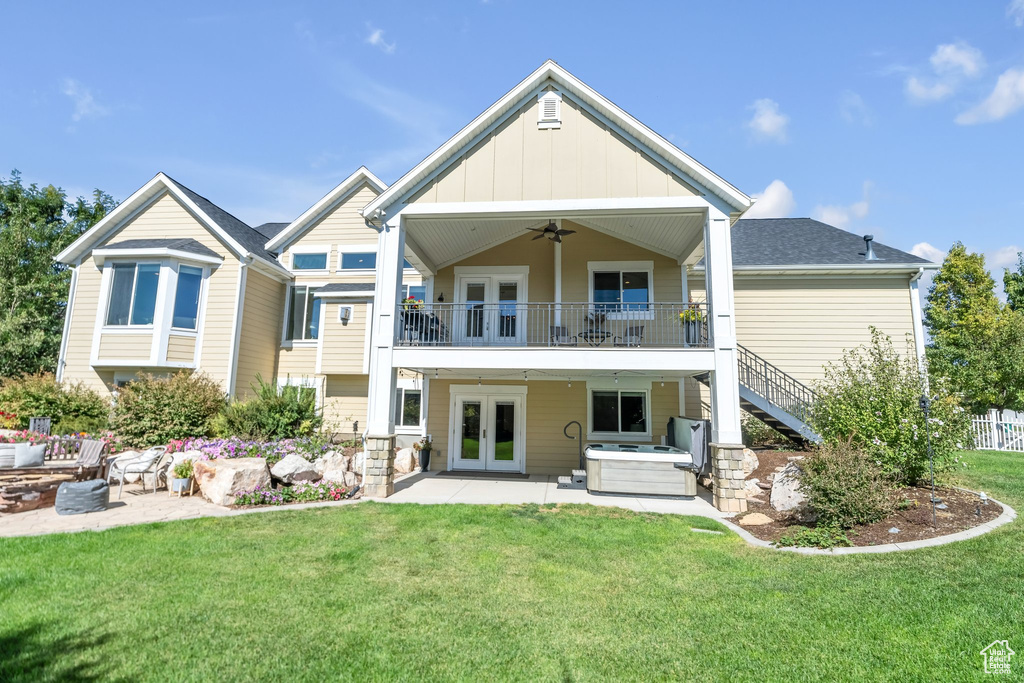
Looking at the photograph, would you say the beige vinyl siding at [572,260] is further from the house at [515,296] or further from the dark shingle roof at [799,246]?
the dark shingle roof at [799,246]

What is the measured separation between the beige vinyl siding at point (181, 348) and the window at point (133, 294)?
86 centimetres

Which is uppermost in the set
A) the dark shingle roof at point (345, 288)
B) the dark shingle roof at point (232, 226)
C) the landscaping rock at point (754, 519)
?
the dark shingle roof at point (232, 226)

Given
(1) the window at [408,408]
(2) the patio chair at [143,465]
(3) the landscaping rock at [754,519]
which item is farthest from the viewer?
(1) the window at [408,408]

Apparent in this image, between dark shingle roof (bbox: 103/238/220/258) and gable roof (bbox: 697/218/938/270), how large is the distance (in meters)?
15.2

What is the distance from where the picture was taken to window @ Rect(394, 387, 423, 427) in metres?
15.1

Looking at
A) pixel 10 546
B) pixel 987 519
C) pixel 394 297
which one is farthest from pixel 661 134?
pixel 10 546

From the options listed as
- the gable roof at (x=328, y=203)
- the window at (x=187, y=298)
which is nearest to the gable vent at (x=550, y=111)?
the gable roof at (x=328, y=203)

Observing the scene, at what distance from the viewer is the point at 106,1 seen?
29.7 ft

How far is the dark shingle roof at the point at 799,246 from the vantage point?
532 inches

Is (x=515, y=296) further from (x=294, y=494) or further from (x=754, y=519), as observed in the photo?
(x=754, y=519)

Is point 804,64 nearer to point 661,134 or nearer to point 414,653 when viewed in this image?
point 661,134

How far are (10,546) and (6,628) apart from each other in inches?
127

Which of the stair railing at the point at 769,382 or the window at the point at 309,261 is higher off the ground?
the window at the point at 309,261

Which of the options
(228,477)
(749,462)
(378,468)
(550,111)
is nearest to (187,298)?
(228,477)
